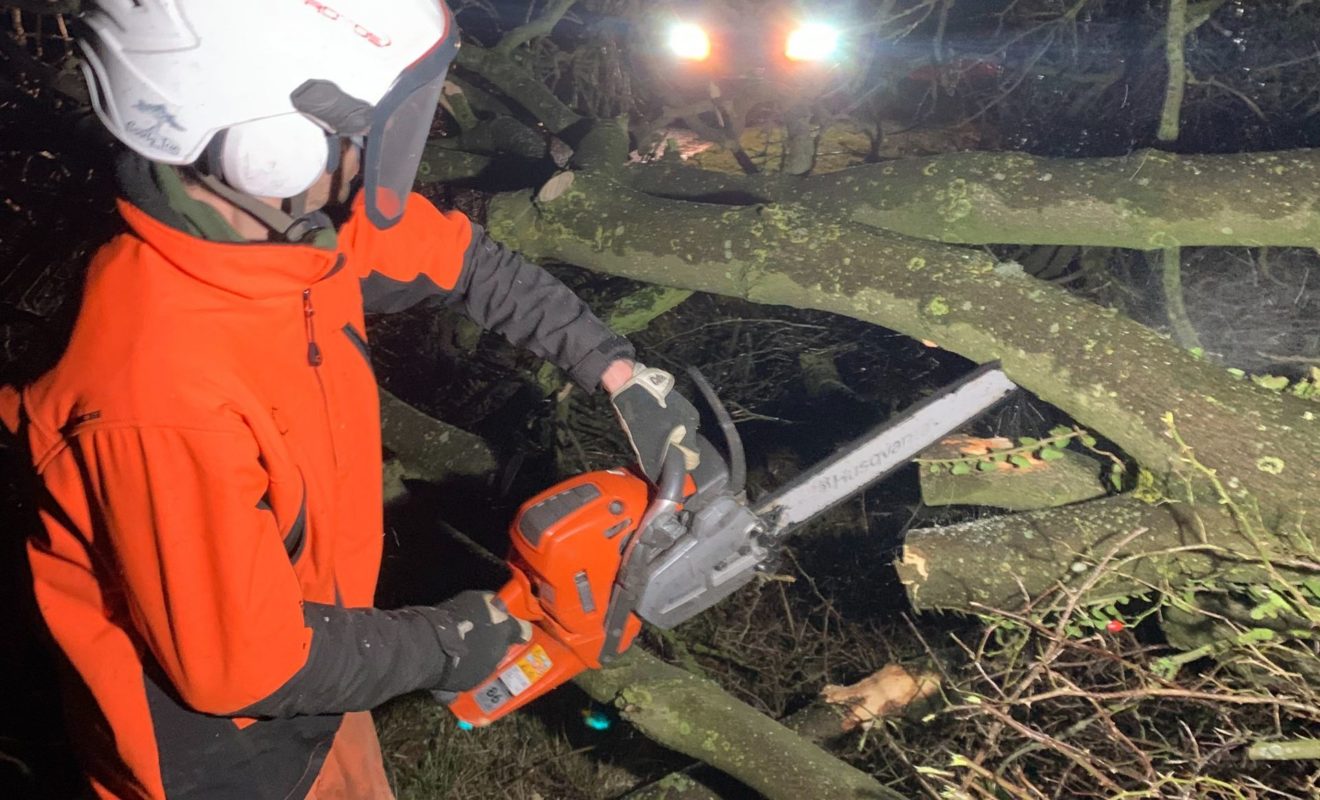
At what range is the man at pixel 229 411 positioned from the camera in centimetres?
116

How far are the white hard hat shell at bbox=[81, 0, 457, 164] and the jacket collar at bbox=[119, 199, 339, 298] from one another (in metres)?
0.13

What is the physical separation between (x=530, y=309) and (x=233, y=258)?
0.86 m

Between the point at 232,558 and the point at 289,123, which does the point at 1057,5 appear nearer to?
the point at 289,123

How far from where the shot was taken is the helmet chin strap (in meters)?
1.32

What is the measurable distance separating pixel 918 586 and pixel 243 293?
1.81 m

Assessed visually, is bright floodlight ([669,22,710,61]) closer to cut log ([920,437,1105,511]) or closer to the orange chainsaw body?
cut log ([920,437,1105,511])

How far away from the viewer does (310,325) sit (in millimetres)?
1417

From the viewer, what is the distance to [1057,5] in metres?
5.68

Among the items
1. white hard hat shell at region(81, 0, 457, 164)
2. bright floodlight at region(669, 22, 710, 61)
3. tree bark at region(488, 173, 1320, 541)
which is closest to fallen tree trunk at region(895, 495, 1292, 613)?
tree bark at region(488, 173, 1320, 541)

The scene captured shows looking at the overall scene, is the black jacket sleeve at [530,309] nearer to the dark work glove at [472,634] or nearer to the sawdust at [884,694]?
the dark work glove at [472,634]

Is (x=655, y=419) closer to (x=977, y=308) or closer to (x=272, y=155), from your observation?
(x=272, y=155)

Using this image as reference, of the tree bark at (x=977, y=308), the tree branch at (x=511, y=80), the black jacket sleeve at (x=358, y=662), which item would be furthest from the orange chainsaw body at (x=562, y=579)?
the tree branch at (x=511, y=80)

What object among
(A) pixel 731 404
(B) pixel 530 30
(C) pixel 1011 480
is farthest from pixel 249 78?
(B) pixel 530 30

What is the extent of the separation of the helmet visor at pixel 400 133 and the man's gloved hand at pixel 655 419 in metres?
0.65
